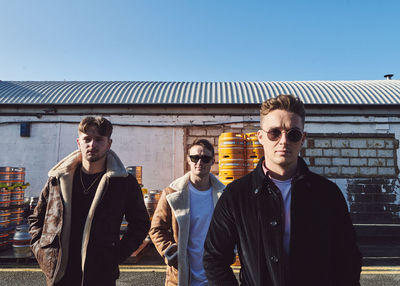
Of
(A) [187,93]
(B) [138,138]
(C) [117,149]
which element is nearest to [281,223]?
(B) [138,138]

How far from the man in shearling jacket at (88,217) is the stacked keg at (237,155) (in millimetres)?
3849

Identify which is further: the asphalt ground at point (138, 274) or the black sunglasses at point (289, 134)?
the asphalt ground at point (138, 274)

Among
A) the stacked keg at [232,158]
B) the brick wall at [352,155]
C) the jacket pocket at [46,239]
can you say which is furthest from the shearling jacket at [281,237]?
the brick wall at [352,155]

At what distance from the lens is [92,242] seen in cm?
218

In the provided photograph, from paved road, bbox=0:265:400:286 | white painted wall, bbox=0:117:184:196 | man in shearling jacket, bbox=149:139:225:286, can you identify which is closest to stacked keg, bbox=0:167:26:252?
paved road, bbox=0:265:400:286

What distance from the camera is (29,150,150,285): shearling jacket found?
7.00 feet

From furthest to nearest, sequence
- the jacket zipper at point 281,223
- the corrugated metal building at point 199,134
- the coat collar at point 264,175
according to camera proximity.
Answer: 1. the corrugated metal building at point 199,134
2. the coat collar at point 264,175
3. the jacket zipper at point 281,223

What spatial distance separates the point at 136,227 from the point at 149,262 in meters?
3.43

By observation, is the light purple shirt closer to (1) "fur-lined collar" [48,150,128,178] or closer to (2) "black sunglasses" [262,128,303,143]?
(2) "black sunglasses" [262,128,303,143]

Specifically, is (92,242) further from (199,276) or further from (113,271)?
(199,276)

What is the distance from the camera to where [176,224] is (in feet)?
9.11

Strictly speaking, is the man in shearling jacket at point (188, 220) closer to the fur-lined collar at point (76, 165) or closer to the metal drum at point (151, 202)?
the fur-lined collar at point (76, 165)

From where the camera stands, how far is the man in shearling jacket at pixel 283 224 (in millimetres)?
1382

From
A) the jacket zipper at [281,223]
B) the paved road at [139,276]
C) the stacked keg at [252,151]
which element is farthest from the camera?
the stacked keg at [252,151]
